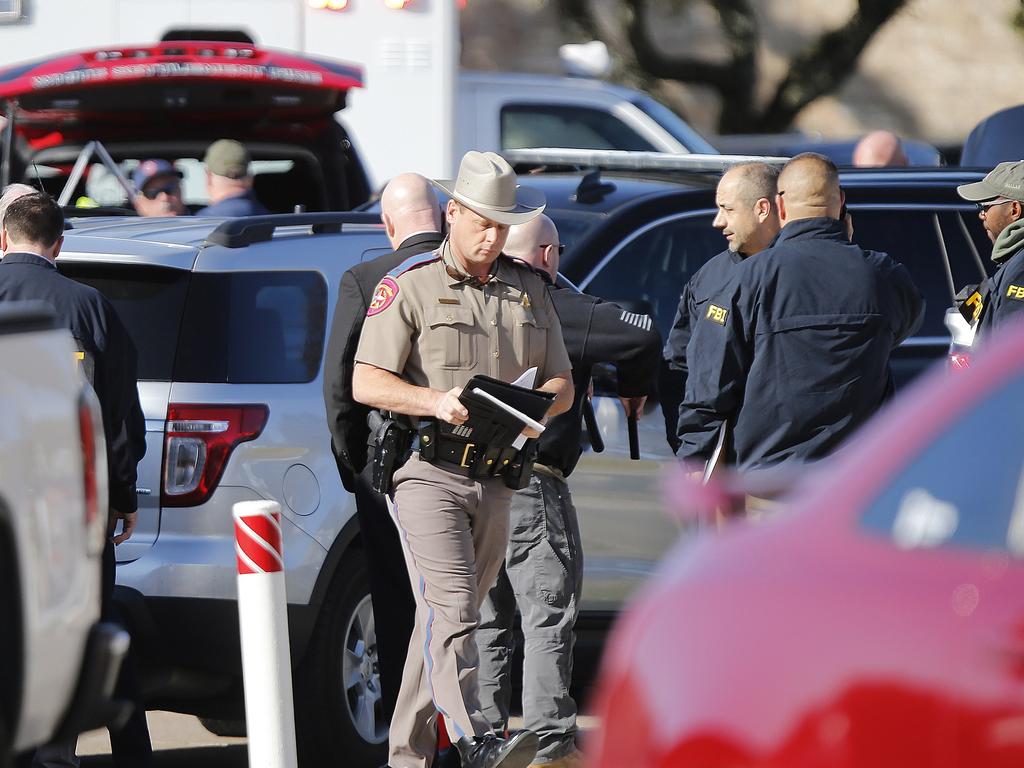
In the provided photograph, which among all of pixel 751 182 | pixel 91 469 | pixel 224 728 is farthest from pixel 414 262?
pixel 224 728

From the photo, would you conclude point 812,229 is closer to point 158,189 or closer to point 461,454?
point 461,454

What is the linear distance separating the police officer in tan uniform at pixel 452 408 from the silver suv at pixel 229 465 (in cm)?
48

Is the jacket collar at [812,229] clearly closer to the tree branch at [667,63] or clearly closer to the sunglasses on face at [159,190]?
the sunglasses on face at [159,190]

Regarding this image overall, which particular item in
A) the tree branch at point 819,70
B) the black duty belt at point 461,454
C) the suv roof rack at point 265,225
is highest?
the suv roof rack at point 265,225

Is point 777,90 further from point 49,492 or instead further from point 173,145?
point 49,492

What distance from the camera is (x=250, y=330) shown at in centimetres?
552

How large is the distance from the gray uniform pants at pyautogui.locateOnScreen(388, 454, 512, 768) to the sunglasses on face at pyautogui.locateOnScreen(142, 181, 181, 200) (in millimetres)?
3458

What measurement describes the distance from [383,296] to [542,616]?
1211 mm

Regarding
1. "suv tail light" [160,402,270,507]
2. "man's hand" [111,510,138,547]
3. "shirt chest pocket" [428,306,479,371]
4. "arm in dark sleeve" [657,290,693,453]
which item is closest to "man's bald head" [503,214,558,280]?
"arm in dark sleeve" [657,290,693,453]

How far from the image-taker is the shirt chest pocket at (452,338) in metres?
5.02

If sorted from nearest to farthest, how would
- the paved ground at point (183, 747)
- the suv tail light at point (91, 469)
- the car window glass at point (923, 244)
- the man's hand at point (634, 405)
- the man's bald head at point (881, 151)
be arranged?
1. the suv tail light at point (91, 469)
2. the man's hand at point (634, 405)
3. the paved ground at point (183, 747)
4. the car window glass at point (923, 244)
5. the man's bald head at point (881, 151)

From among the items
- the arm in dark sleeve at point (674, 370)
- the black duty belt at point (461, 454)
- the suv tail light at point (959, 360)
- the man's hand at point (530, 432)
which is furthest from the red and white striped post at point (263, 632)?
the suv tail light at point (959, 360)

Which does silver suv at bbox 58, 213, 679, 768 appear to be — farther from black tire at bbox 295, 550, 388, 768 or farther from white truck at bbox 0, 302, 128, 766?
white truck at bbox 0, 302, 128, 766

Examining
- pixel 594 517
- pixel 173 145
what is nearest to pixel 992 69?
pixel 173 145
